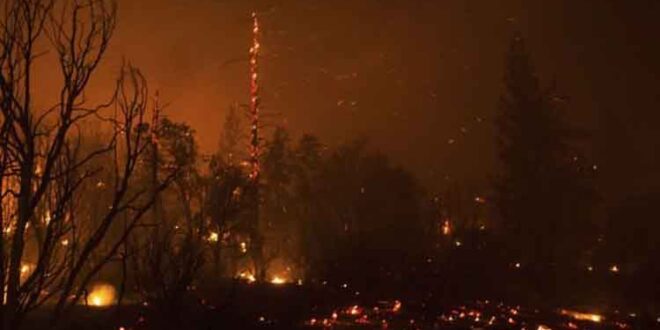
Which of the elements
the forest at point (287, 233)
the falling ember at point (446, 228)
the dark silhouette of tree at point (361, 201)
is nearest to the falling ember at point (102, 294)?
the forest at point (287, 233)

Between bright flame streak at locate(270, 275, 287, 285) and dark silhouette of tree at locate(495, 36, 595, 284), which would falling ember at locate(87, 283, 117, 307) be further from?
dark silhouette of tree at locate(495, 36, 595, 284)

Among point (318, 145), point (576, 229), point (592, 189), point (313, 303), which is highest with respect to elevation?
point (318, 145)

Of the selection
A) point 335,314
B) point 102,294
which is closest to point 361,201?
point 102,294

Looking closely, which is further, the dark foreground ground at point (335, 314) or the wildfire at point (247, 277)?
the wildfire at point (247, 277)

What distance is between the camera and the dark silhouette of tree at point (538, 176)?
129 ft

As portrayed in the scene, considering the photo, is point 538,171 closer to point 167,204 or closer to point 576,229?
point 576,229

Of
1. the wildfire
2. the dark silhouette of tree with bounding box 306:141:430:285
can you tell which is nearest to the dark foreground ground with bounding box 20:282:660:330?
the wildfire

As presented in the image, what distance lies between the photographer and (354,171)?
46.8 meters

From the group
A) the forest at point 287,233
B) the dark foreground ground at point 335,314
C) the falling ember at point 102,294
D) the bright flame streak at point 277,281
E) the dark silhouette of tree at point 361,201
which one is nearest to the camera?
the forest at point 287,233

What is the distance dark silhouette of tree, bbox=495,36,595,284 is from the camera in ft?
129

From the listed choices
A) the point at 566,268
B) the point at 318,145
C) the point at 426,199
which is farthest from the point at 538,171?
the point at 318,145

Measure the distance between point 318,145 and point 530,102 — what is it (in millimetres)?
13601

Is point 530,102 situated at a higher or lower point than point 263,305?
higher

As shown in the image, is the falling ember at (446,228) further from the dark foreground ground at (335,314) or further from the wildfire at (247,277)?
the dark foreground ground at (335,314)
